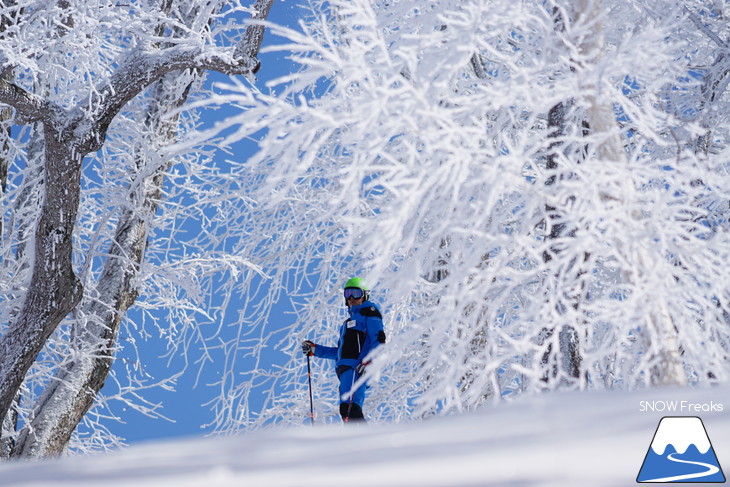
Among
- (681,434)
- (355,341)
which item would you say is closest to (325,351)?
(355,341)

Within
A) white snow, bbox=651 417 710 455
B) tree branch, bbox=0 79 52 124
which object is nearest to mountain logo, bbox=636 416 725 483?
white snow, bbox=651 417 710 455

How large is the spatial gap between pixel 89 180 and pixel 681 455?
7.99m

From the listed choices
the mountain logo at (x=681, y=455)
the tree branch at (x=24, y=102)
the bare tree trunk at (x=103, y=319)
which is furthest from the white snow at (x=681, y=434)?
the bare tree trunk at (x=103, y=319)

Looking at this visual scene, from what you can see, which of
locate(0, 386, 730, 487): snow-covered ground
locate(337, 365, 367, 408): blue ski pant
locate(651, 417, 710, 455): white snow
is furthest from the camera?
locate(337, 365, 367, 408): blue ski pant

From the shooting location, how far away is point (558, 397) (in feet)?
9.68

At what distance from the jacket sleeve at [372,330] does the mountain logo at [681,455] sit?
3629 mm

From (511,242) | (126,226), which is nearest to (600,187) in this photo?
(511,242)

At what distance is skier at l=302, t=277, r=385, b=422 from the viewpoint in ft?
20.2

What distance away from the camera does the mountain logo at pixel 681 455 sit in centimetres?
236

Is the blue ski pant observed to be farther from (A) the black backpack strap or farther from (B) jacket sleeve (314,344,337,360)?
(A) the black backpack strap

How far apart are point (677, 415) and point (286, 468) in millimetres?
1525

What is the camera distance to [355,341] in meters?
6.38

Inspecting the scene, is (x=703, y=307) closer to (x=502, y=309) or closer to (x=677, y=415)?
(x=677, y=415)

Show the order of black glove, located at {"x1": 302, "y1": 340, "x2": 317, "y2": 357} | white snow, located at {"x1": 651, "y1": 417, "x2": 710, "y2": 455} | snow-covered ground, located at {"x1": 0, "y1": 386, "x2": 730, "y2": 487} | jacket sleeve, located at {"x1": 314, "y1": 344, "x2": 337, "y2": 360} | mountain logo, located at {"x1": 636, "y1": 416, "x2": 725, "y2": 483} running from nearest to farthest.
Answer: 1. snow-covered ground, located at {"x1": 0, "y1": 386, "x2": 730, "y2": 487}
2. mountain logo, located at {"x1": 636, "y1": 416, "x2": 725, "y2": 483}
3. white snow, located at {"x1": 651, "y1": 417, "x2": 710, "y2": 455}
4. black glove, located at {"x1": 302, "y1": 340, "x2": 317, "y2": 357}
5. jacket sleeve, located at {"x1": 314, "y1": 344, "x2": 337, "y2": 360}
